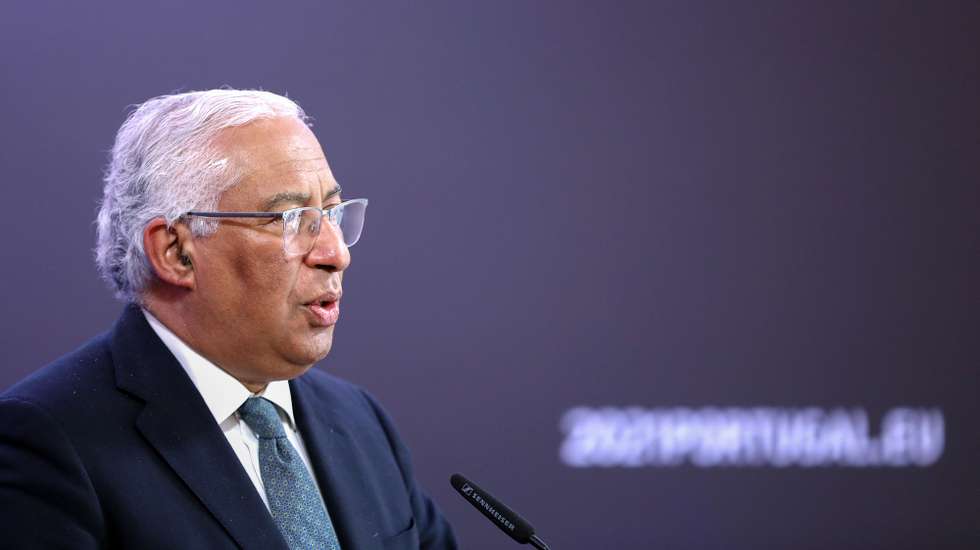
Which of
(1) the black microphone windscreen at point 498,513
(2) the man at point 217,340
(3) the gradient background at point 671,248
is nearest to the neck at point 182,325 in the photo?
(2) the man at point 217,340

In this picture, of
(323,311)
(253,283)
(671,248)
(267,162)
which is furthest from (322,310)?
(671,248)

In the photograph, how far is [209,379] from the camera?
148 cm

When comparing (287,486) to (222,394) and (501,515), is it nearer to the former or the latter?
(222,394)

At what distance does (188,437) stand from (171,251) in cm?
26

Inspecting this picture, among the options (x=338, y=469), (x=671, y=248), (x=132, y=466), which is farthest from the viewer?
(x=671, y=248)

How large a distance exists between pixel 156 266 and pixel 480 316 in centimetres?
125

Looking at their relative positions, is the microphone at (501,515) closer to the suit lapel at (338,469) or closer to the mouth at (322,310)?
the suit lapel at (338,469)

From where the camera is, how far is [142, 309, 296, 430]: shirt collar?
1474mm

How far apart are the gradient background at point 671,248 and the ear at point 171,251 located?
3.64 feet

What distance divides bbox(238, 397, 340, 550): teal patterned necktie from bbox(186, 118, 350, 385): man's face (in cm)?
6

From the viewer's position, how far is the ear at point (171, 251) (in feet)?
4.83

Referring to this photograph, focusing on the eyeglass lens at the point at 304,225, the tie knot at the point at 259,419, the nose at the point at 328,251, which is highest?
the eyeglass lens at the point at 304,225

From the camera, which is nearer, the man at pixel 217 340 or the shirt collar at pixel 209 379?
the man at pixel 217 340

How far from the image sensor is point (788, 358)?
2682 millimetres
